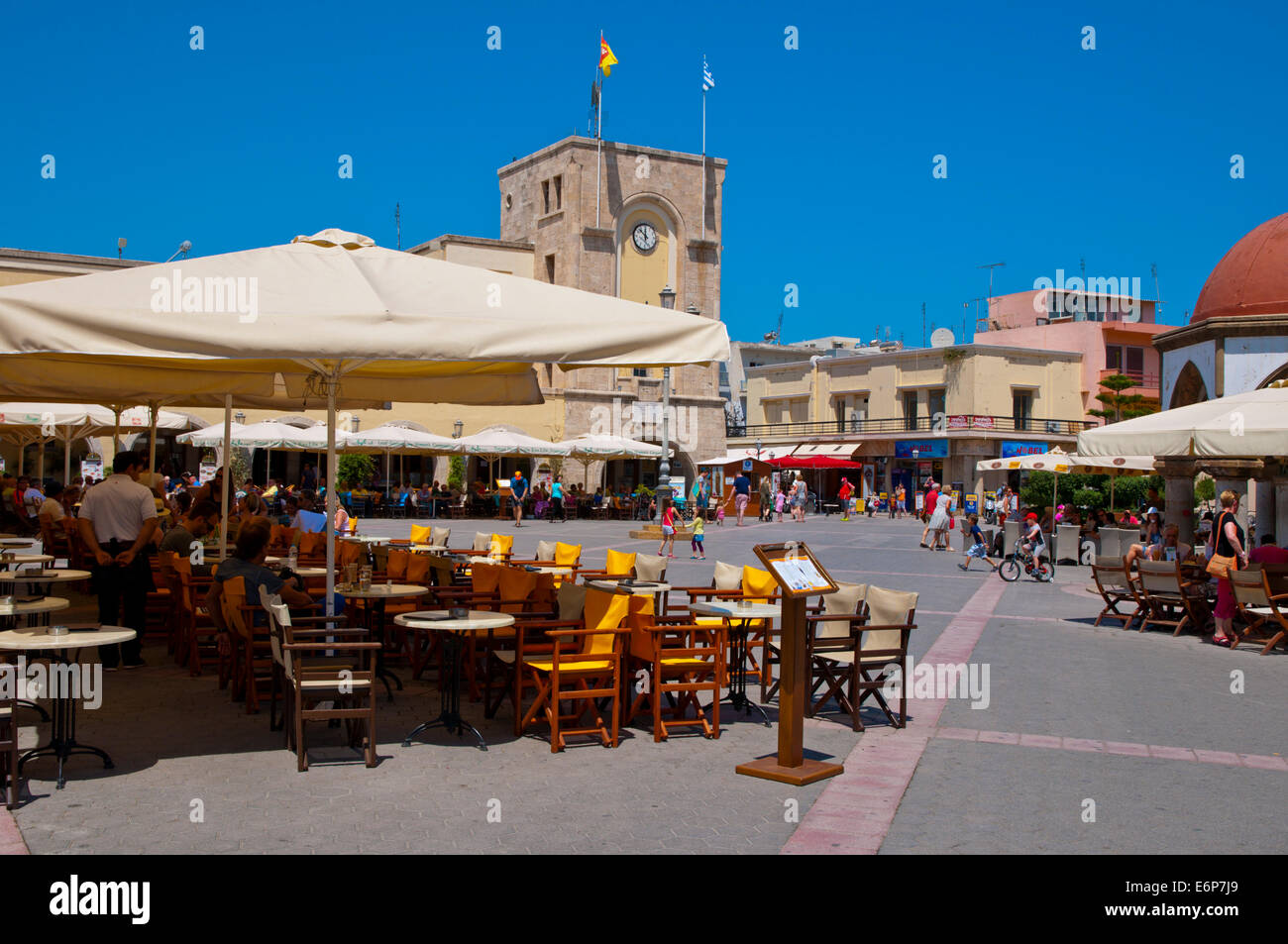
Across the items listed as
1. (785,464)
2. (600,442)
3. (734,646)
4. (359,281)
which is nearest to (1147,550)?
(734,646)

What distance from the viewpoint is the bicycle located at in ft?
59.3

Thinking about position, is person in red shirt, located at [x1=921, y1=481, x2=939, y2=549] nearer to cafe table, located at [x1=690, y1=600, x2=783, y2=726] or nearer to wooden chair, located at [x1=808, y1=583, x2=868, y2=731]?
cafe table, located at [x1=690, y1=600, x2=783, y2=726]

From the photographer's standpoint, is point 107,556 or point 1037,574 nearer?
point 107,556

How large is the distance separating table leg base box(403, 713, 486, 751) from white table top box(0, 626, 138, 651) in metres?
1.69

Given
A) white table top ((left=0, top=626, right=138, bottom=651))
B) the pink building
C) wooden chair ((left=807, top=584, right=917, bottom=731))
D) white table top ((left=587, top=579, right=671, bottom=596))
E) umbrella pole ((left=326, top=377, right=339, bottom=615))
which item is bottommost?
wooden chair ((left=807, top=584, right=917, bottom=731))

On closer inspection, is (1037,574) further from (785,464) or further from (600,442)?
(785,464)

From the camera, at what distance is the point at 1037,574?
1806 centimetres

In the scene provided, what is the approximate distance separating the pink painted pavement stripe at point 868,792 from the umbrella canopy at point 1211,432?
4.66m

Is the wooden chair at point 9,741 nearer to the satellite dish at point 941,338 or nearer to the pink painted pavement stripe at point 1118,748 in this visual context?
the pink painted pavement stripe at point 1118,748

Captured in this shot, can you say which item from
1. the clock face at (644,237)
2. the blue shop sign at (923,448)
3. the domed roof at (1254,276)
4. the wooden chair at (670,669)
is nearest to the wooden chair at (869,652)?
the wooden chair at (670,669)

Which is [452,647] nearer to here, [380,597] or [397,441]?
[380,597]

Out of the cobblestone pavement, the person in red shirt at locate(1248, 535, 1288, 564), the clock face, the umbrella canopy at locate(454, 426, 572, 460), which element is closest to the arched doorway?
the person in red shirt at locate(1248, 535, 1288, 564)

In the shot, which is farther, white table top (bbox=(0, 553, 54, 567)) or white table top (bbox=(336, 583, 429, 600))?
white table top (bbox=(0, 553, 54, 567))

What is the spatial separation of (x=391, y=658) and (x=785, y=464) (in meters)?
48.5
